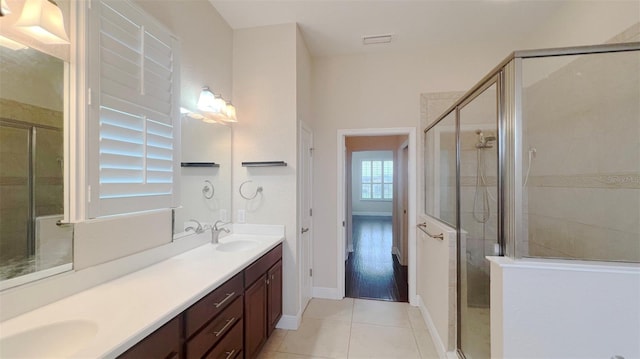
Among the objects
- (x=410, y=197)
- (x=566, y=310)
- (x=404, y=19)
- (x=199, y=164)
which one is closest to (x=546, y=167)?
(x=566, y=310)

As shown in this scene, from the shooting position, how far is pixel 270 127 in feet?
8.13

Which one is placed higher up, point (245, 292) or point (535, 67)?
point (535, 67)

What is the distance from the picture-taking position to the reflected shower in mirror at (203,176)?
6.15ft

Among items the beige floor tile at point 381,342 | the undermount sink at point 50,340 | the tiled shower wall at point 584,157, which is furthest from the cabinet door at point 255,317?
the tiled shower wall at point 584,157

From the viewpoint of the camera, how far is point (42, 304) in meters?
1.02

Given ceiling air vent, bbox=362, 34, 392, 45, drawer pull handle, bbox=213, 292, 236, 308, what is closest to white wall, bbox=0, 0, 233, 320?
drawer pull handle, bbox=213, 292, 236, 308

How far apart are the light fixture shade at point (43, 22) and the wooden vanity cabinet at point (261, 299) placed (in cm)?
150

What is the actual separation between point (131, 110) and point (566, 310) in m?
2.52

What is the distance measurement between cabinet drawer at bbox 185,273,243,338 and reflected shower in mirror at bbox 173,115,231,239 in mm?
612

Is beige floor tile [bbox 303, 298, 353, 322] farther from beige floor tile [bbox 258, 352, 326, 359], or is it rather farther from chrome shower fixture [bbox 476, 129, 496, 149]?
chrome shower fixture [bbox 476, 129, 496, 149]

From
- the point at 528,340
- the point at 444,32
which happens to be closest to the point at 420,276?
the point at 528,340

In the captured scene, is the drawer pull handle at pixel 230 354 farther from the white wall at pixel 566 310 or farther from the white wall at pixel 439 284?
the white wall at pixel 439 284

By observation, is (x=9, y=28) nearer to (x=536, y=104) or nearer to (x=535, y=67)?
(x=535, y=67)

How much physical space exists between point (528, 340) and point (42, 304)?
225cm
